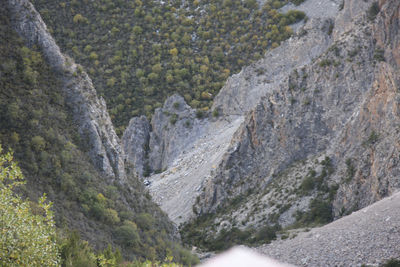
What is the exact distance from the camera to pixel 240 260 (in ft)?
91.6

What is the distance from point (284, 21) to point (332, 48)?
40.6 m

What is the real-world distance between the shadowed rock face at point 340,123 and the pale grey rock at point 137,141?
23.4m

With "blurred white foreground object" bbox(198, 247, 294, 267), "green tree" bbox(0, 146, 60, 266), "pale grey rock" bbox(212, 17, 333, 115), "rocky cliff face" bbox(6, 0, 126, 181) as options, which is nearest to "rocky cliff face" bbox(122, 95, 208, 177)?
"pale grey rock" bbox(212, 17, 333, 115)

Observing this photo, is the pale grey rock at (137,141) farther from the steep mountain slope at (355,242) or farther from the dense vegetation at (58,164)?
the steep mountain slope at (355,242)

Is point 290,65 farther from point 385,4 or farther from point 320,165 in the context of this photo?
point 320,165

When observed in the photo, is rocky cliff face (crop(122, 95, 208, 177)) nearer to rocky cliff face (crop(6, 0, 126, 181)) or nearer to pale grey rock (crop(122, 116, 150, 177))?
pale grey rock (crop(122, 116, 150, 177))

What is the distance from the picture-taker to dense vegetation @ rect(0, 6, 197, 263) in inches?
853

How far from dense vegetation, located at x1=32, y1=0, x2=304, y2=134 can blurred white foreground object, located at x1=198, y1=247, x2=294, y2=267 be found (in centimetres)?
4334

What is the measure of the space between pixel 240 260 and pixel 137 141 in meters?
40.0

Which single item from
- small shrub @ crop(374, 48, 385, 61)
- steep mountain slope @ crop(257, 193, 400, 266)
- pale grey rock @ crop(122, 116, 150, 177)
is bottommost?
pale grey rock @ crop(122, 116, 150, 177)

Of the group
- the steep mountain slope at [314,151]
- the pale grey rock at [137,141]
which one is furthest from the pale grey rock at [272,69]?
the pale grey rock at [137,141]

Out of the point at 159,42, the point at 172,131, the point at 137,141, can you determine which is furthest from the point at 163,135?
the point at 159,42

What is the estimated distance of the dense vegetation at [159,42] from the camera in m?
75.5

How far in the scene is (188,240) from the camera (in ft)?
120
